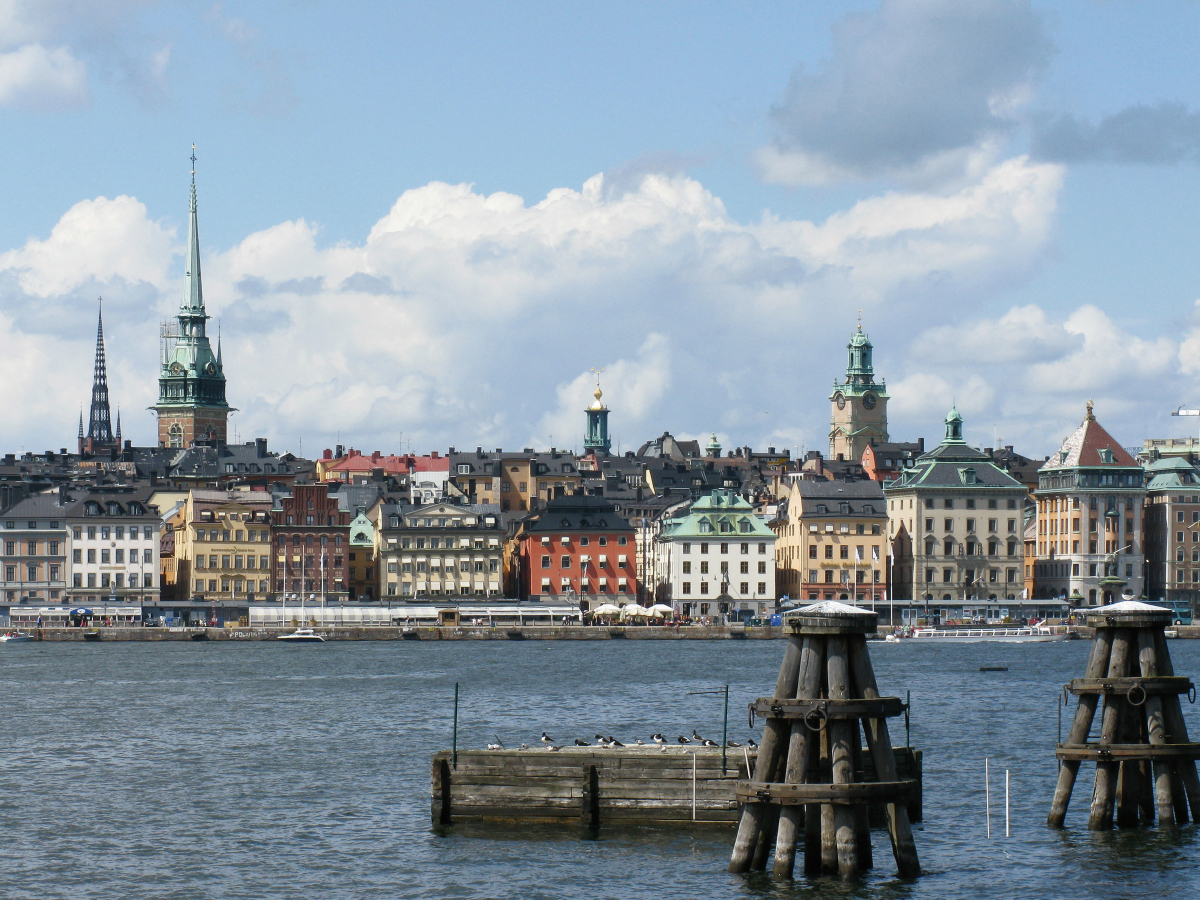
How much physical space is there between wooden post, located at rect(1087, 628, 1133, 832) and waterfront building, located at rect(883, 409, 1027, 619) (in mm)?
124024

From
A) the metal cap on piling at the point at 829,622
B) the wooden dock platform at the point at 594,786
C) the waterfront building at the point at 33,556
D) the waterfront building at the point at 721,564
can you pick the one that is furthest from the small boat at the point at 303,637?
the metal cap on piling at the point at 829,622

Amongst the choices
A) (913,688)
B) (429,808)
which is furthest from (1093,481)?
(429,808)

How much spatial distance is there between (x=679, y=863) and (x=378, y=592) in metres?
123

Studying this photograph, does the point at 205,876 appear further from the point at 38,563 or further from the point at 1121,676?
the point at 38,563

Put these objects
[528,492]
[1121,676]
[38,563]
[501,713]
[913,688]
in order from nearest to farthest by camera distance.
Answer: [1121,676], [501,713], [913,688], [38,563], [528,492]

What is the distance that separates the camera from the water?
33.2 meters

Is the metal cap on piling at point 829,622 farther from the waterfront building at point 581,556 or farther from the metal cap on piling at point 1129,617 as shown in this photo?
the waterfront building at point 581,556

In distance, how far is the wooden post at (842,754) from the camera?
29.3 meters

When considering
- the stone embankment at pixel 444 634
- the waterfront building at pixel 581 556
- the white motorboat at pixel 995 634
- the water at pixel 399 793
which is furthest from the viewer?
the waterfront building at pixel 581 556

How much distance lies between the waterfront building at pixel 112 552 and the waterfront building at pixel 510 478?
4371 cm

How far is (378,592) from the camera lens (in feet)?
511

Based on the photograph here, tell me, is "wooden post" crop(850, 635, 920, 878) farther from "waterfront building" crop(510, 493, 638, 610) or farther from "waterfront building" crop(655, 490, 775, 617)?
"waterfront building" crop(655, 490, 775, 617)

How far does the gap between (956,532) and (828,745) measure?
13241cm

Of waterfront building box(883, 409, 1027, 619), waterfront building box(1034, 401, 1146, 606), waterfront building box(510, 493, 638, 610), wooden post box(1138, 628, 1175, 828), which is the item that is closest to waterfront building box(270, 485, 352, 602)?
waterfront building box(510, 493, 638, 610)
